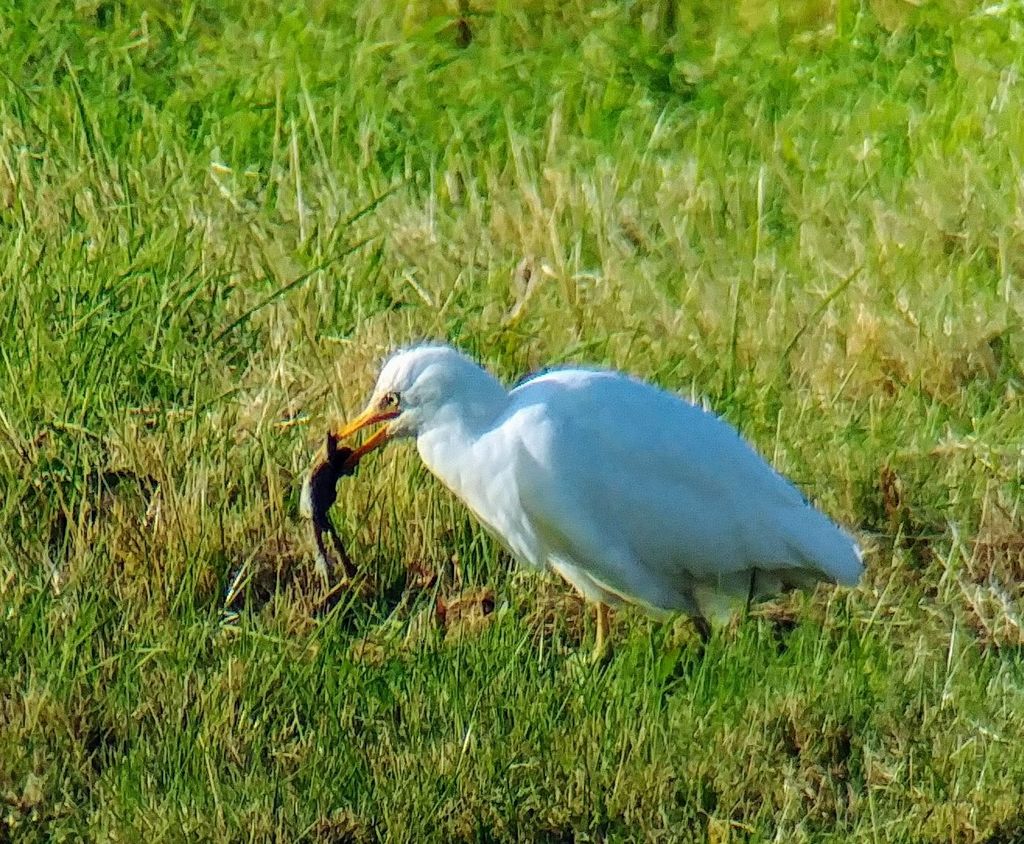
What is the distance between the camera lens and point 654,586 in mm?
4707

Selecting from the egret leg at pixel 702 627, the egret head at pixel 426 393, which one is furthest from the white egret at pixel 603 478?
the egret leg at pixel 702 627

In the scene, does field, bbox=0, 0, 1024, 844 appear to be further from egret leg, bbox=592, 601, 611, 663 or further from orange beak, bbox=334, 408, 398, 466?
orange beak, bbox=334, 408, 398, 466

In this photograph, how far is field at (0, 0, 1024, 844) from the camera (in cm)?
422

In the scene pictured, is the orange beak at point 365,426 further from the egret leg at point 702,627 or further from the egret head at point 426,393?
the egret leg at point 702,627

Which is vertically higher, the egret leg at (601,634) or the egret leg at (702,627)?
the egret leg at (601,634)

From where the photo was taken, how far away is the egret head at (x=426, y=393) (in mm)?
4598

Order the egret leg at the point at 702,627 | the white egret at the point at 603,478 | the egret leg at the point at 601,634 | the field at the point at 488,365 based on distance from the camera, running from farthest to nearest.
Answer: the egret leg at the point at 702,627
the egret leg at the point at 601,634
the white egret at the point at 603,478
the field at the point at 488,365

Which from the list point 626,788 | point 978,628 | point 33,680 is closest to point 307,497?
point 33,680

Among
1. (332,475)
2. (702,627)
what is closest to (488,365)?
(332,475)

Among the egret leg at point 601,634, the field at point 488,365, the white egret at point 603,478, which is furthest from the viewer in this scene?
the egret leg at point 601,634

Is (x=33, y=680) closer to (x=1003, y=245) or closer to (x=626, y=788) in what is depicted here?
(x=626, y=788)

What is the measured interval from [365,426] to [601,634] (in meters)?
0.67

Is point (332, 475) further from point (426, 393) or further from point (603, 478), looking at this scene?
point (603, 478)

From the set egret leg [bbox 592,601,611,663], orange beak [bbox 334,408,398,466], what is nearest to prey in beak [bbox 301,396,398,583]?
orange beak [bbox 334,408,398,466]
